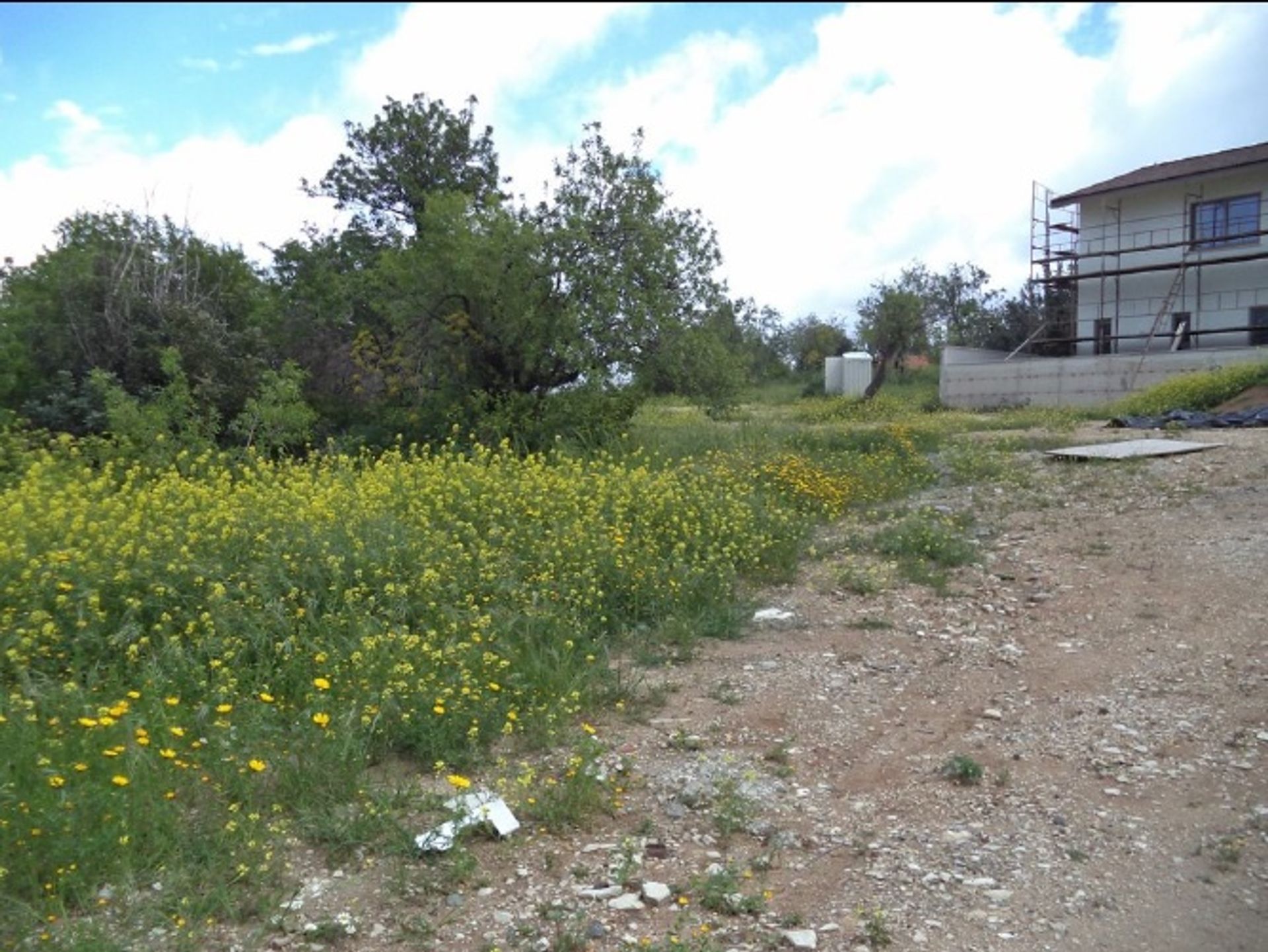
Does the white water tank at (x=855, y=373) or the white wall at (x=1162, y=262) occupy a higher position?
the white wall at (x=1162, y=262)

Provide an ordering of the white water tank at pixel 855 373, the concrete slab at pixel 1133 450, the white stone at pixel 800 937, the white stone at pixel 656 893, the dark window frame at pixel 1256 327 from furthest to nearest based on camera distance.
A: the white water tank at pixel 855 373, the dark window frame at pixel 1256 327, the concrete slab at pixel 1133 450, the white stone at pixel 656 893, the white stone at pixel 800 937

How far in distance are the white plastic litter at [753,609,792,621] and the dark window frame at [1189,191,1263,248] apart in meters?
19.7

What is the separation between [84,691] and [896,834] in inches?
118

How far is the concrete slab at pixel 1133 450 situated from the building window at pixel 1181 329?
13229 millimetres

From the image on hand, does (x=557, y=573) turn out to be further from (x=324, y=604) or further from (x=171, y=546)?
(x=171, y=546)

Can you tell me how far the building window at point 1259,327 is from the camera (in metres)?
21.2

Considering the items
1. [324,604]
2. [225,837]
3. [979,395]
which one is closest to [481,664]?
[324,604]

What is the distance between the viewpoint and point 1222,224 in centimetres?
2302

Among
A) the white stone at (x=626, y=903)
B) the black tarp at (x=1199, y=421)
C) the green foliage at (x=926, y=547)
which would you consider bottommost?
the white stone at (x=626, y=903)

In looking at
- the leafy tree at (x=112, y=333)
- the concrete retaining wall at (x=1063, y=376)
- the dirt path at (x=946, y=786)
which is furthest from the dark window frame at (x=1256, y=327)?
the leafy tree at (x=112, y=333)

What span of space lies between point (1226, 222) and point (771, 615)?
71.5 feet

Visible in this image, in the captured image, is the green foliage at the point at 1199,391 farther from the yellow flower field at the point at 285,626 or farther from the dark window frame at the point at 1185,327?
the yellow flower field at the point at 285,626

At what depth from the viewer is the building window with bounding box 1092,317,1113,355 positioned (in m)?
24.3

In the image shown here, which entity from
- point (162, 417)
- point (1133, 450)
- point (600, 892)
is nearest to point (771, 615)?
point (600, 892)
